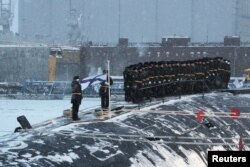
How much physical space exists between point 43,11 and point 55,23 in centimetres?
256

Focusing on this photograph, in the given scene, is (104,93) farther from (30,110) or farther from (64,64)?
(64,64)

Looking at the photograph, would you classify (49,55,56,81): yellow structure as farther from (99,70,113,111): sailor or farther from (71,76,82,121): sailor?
(71,76,82,121): sailor

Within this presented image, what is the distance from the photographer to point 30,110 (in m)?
39.1

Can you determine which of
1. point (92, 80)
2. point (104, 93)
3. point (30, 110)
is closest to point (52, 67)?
point (30, 110)

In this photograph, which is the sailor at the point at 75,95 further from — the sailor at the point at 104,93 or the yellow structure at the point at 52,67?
the yellow structure at the point at 52,67

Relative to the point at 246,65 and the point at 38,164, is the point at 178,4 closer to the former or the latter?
the point at 246,65

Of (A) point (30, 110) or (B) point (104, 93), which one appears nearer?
(B) point (104, 93)

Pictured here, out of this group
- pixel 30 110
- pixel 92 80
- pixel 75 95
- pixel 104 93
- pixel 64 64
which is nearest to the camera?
pixel 75 95

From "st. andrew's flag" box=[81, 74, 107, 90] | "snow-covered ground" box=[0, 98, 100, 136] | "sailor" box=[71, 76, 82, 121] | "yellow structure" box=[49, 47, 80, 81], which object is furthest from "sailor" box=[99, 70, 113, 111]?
"yellow structure" box=[49, 47, 80, 81]

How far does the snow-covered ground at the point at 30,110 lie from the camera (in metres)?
31.5

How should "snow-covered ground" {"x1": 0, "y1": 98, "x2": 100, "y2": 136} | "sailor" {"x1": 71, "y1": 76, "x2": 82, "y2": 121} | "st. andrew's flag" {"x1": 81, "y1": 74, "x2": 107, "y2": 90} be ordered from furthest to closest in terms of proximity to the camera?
1. "snow-covered ground" {"x1": 0, "y1": 98, "x2": 100, "y2": 136}
2. "st. andrew's flag" {"x1": 81, "y1": 74, "x2": 107, "y2": 90}
3. "sailor" {"x1": 71, "y1": 76, "x2": 82, "y2": 121}

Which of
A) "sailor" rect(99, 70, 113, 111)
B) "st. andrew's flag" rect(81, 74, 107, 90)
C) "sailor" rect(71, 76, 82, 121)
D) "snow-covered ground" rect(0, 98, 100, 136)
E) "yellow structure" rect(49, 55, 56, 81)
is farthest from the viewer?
"yellow structure" rect(49, 55, 56, 81)

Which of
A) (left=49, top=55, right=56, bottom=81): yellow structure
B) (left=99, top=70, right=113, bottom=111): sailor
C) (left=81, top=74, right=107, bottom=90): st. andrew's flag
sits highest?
(left=81, top=74, right=107, bottom=90): st. andrew's flag

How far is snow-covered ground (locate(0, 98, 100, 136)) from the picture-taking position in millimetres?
31536
